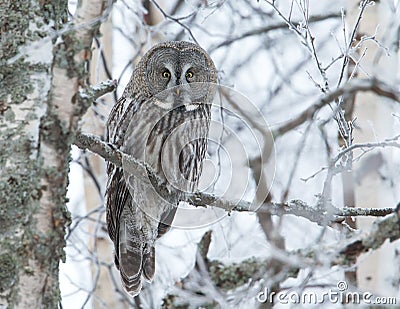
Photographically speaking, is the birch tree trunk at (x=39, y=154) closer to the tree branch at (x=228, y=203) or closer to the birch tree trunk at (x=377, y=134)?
the tree branch at (x=228, y=203)

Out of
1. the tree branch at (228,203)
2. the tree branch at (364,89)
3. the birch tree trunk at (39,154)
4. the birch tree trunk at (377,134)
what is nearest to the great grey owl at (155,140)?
the tree branch at (228,203)

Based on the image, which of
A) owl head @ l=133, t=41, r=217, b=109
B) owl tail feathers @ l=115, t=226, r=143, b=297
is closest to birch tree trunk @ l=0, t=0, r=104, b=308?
owl tail feathers @ l=115, t=226, r=143, b=297

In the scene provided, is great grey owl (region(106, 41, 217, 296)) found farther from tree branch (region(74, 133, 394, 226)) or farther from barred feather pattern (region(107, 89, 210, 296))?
tree branch (region(74, 133, 394, 226))

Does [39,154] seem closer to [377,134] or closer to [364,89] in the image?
[364,89]

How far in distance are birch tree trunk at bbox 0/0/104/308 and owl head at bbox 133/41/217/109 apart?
178cm

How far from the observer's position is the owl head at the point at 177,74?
3.84m

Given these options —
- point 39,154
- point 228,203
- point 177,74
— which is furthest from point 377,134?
point 39,154

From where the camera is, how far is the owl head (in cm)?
384

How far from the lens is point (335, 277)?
109 inches

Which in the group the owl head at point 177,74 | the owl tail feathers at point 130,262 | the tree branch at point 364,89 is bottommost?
the tree branch at point 364,89

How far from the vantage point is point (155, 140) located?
364 cm

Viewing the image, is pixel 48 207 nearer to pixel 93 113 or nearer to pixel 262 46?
pixel 93 113

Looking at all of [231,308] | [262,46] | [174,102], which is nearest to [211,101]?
[174,102]

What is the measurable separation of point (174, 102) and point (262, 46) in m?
3.37
